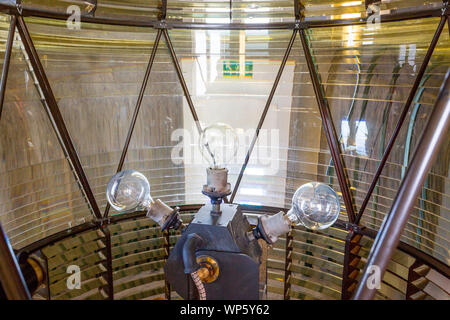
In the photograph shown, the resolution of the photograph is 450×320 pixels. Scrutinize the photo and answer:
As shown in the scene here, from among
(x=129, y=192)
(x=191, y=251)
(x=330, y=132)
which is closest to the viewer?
(x=191, y=251)

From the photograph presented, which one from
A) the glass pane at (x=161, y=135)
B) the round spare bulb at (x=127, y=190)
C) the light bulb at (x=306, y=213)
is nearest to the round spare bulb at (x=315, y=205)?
the light bulb at (x=306, y=213)

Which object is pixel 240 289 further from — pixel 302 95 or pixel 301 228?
pixel 302 95

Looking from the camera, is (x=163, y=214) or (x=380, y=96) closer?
(x=163, y=214)

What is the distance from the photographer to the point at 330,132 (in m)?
2.82

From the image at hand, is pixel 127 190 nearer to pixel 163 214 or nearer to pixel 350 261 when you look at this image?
pixel 163 214

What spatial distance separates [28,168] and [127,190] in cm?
135

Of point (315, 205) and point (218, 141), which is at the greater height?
point (218, 141)

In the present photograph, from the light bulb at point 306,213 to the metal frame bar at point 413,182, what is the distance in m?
0.67

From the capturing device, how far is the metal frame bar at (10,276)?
694 mm

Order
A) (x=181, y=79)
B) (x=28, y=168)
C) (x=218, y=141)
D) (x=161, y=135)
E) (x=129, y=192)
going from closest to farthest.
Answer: (x=129, y=192) → (x=218, y=141) → (x=28, y=168) → (x=181, y=79) → (x=161, y=135)

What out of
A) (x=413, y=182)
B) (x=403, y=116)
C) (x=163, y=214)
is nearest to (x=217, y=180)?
(x=163, y=214)

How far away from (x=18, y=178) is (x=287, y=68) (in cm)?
223

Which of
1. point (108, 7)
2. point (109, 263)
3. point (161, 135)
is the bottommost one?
point (109, 263)

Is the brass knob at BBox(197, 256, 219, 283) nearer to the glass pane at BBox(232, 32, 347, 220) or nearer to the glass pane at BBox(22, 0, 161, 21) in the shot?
the glass pane at BBox(232, 32, 347, 220)
